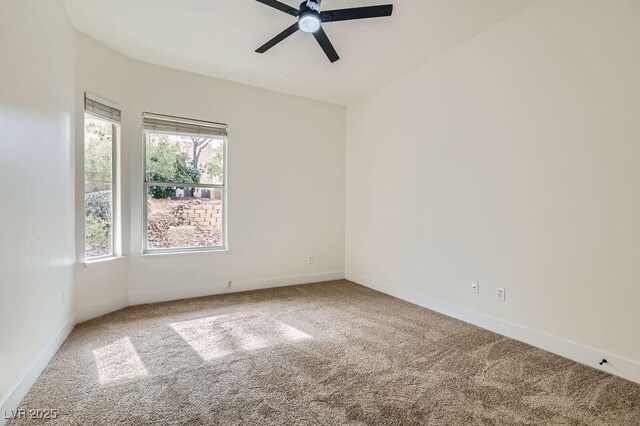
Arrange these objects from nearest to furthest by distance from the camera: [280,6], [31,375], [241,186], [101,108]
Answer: [31,375] < [280,6] < [101,108] < [241,186]

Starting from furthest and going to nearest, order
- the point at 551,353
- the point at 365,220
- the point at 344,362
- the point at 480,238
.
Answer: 1. the point at 365,220
2. the point at 480,238
3. the point at 551,353
4. the point at 344,362

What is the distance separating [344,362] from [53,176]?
8.83 ft

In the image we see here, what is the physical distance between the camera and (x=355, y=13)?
2.34m

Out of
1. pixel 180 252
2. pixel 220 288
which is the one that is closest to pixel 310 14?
pixel 180 252

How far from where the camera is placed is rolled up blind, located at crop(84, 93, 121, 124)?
3195 mm

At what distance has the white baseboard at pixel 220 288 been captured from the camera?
3.78 meters

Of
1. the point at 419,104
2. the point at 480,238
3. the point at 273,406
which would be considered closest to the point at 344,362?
the point at 273,406

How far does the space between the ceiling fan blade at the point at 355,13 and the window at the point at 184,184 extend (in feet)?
7.42

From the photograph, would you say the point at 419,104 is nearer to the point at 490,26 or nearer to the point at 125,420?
the point at 490,26

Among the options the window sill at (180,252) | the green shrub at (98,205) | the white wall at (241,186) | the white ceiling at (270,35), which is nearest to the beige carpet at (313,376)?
the white wall at (241,186)

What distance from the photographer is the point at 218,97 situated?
4.17m

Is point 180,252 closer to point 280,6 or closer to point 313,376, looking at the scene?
point 313,376

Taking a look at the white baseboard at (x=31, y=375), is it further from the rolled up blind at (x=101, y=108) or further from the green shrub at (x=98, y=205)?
the rolled up blind at (x=101, y=108)

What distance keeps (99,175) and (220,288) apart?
194 cm
